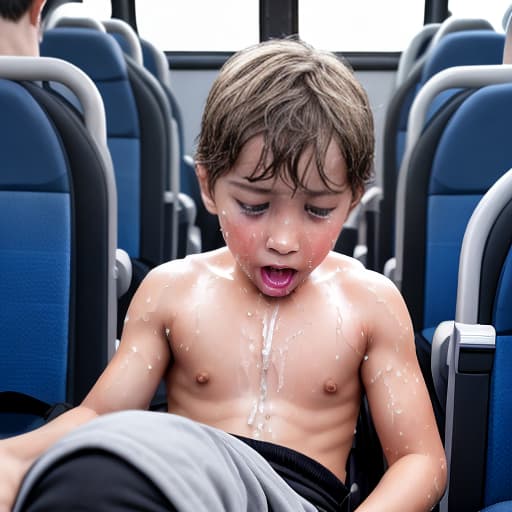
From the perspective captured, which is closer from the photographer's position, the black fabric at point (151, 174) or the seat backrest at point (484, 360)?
the seat backrest at point (484, 360)

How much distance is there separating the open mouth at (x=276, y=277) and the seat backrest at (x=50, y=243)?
45 centimetres

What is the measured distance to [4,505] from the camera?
741 millimetres

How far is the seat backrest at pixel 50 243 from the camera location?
1.48 meters

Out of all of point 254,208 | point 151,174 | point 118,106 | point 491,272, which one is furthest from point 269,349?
point 118,106

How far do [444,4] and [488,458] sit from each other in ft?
15.7

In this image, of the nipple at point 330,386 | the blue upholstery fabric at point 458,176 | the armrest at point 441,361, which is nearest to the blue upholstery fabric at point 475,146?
the blue upholstery fabric at point 458,176

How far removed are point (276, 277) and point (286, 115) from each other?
218mm

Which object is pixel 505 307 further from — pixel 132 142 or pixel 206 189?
pixel 132 142

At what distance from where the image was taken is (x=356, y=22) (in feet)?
18.6

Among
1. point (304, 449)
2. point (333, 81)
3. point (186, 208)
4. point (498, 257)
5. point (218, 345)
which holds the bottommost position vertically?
point (186, 208)

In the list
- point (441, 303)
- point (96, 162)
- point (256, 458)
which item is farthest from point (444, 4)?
point (256, 458)

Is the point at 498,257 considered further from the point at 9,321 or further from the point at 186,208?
the point at 186,208

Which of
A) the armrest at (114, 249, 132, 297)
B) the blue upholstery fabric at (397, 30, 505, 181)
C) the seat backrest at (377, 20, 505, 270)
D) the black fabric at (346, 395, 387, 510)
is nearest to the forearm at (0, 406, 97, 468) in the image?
the black fabric at (346, 395, 387, 510)

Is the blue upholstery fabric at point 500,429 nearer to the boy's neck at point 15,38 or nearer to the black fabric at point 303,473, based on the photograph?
the black fabric at point 303,473
